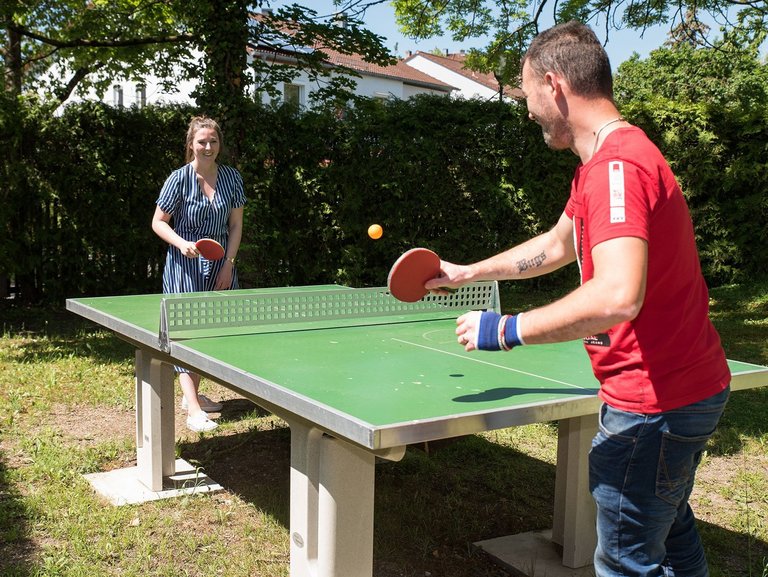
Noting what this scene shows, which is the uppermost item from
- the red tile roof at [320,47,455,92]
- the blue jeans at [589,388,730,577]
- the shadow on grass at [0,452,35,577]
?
the red tile roof at [320,47,455,92]

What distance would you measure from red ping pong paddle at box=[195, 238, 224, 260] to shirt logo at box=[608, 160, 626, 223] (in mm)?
3531

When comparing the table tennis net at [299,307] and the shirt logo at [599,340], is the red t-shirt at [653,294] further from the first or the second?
the table tennis net at [299,307]

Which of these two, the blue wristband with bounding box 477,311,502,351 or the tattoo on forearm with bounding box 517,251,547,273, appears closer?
the blue wristband with bounding box 477,311,502,351

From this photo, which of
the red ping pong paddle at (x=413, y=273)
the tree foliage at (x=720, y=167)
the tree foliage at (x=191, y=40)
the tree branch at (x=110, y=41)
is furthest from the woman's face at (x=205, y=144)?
A: the tree foliage at (x=720, y=167)

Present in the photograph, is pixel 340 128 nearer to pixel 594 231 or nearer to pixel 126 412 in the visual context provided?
pixel 126 412

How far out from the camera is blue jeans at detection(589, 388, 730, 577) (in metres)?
2.12

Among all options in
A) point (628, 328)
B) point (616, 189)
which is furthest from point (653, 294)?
point (616, 189)

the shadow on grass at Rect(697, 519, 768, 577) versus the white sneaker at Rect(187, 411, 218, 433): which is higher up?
the white sneaker at Rect(187, 411, 218, 433)

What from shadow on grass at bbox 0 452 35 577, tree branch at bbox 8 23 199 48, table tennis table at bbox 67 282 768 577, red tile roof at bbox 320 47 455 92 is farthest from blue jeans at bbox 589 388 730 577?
red tile roof at bbox 320 47 455 92

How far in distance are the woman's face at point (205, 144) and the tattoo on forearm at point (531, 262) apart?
3131 mm

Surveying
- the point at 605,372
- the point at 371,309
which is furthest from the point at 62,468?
the point at 605,372

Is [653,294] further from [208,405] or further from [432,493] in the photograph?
[208,405]

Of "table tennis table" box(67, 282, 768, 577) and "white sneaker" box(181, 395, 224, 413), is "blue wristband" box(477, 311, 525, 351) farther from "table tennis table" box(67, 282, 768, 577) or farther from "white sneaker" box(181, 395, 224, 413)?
"white sneaker" box(181, 395, 224, 413)

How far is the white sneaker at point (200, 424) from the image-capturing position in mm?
5836
